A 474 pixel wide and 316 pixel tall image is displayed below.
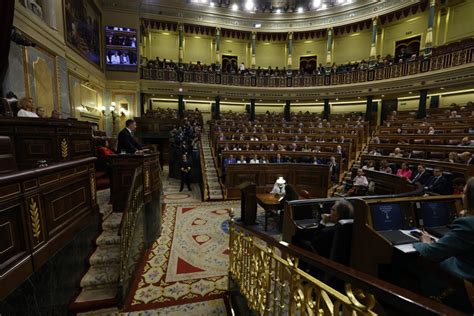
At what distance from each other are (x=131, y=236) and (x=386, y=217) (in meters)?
3.42

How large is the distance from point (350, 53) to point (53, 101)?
18468 mm

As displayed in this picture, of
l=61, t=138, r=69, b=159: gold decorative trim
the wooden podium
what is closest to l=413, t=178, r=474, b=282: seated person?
the wooden podium

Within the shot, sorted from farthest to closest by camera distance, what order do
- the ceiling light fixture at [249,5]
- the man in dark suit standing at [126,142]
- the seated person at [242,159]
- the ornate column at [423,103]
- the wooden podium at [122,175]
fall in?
1. the ceiling light fixture at [249,5]
2. the ornate column at [423,103]
3. the seated person at [242,159]
4. the man in dark suit standing at [126,142]
5. the wooden podium at [122,175]

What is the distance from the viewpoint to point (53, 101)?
679 cm

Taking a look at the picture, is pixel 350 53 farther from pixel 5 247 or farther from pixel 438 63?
pixel 5 247

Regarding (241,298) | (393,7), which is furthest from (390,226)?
(393,7)

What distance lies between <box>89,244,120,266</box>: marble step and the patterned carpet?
517 mm

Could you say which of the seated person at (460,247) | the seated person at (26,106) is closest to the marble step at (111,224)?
the seated person at (26,106)

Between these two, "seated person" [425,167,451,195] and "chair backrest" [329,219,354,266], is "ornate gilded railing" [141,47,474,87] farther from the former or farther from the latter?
"chair backrest" [329,219,354,266]

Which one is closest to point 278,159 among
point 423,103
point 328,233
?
point 328,233

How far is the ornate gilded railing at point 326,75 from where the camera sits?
33.3ft

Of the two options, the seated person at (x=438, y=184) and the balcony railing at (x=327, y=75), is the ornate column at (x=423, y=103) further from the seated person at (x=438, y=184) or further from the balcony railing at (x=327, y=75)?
the seated person at (x=438, y=184)

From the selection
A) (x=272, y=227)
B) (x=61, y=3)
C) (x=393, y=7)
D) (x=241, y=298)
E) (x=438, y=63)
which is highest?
(x=393, y=7)

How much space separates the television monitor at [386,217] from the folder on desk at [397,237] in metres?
0.12
